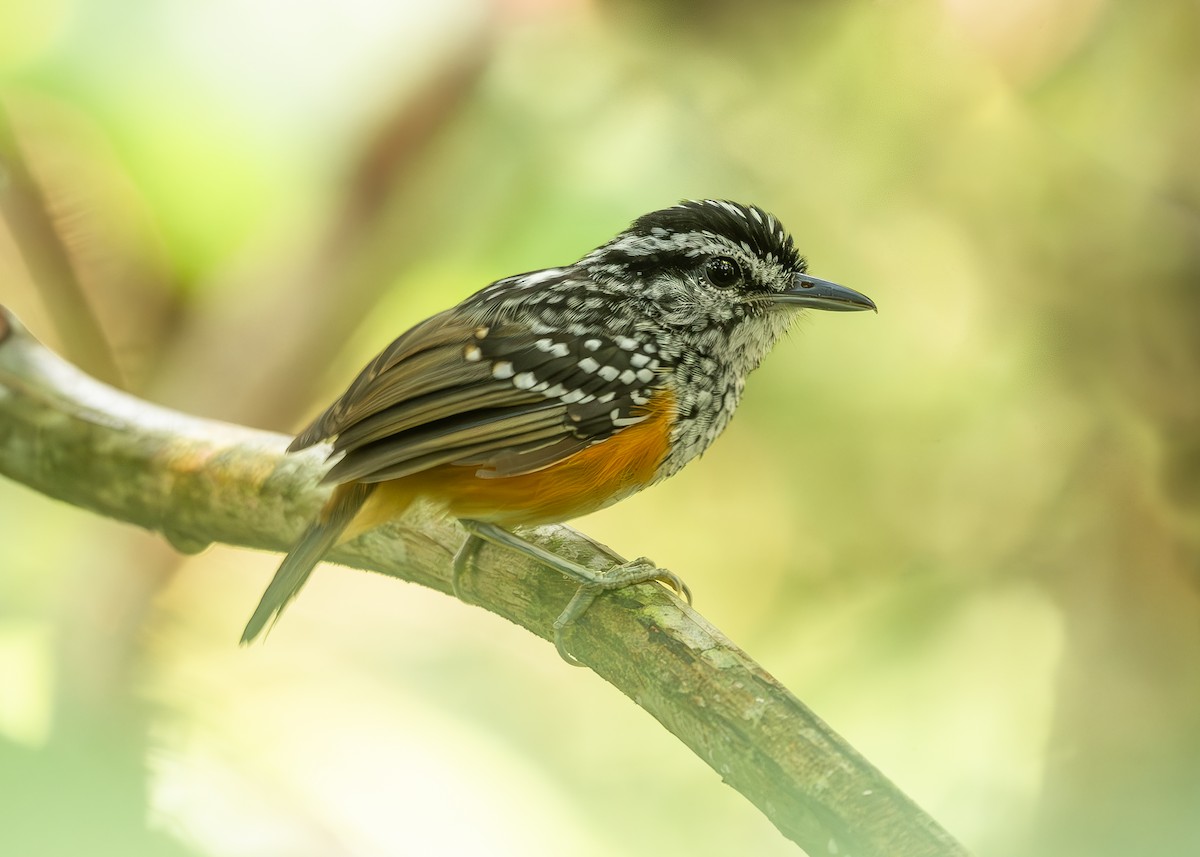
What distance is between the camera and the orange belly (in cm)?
198

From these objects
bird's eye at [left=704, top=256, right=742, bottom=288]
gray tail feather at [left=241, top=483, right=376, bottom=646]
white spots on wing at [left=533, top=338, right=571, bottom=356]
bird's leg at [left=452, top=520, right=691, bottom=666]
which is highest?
bird's eye at [left=704, top=256, right=742, bottom=288]

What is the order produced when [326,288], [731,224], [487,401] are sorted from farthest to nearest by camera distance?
[326,288] < [731,224] < [487,401]

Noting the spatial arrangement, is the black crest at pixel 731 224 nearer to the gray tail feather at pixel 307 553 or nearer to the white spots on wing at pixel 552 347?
the white spots on wing at pixel 552 347

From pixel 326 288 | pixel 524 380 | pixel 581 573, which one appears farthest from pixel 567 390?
pixel 326 288

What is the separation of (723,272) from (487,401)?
22.5 inches

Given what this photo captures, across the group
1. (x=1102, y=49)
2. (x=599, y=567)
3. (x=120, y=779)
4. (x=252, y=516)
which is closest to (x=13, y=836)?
(x=120, y=779)

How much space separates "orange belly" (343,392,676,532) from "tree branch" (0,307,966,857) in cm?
12

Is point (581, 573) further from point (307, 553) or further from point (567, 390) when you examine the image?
point (307, 553)

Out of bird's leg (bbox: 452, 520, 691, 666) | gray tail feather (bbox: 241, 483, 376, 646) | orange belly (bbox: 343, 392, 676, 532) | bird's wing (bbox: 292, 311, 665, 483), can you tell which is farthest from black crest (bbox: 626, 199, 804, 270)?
gray tail feather (bbox: 241, 483, 376, 646)

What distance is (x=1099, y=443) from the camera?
3088 mm

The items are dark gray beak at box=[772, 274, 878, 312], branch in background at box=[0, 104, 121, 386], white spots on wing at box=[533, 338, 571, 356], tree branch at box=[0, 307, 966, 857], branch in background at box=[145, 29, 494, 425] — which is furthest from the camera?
branch in background at box=[145, 29, 494, 425]

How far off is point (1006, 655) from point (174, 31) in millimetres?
2799

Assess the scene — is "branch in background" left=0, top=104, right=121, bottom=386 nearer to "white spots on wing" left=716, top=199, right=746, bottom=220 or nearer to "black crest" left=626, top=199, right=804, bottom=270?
"black crest" left=626, top=199, right=804, bottom=270

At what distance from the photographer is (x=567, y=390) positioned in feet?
6.63
